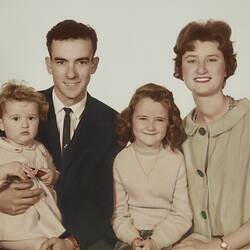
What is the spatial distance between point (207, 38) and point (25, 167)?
849mm

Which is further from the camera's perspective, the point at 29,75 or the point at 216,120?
the point at 29,75

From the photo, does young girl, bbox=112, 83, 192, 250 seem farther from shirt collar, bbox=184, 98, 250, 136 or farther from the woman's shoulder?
shirt collar, bbox=184, 98, 250, 136

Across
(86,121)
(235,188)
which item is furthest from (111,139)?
(235,188)


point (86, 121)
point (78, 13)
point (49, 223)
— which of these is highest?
point (78, 13)

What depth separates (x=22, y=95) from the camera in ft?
5.56

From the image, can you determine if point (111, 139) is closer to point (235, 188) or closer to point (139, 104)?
point (139, 104)

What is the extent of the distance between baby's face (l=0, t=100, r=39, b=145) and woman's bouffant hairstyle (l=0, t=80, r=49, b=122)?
0.05 ft

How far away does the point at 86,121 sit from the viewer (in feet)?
5.80

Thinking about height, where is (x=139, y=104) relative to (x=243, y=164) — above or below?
above

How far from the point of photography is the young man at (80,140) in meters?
1.72

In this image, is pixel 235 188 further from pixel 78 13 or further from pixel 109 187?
pixel 78 13

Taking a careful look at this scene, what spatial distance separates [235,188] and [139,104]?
482mm

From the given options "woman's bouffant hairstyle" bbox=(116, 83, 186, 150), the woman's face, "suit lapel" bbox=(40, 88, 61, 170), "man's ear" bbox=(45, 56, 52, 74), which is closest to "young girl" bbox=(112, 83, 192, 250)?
"woman's bouffant hairstyle" bbox=(116, 83, 186, 150)

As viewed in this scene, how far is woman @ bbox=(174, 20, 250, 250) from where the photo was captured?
166cm
